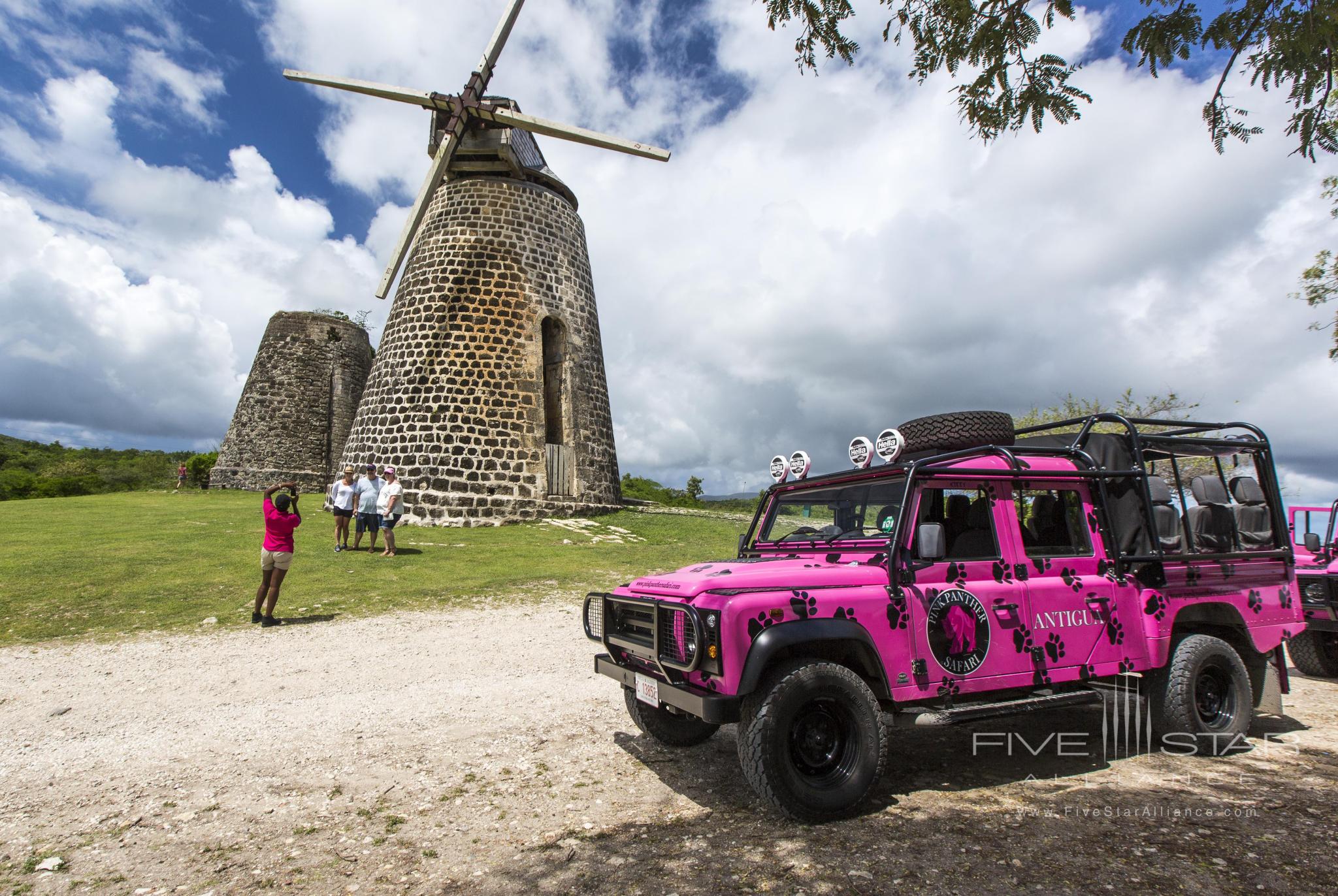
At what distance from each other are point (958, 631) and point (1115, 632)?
145 centimetres

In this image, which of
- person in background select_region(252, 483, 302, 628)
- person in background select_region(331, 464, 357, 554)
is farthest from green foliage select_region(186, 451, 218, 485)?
person in background select_region(252, 483, 302, 628)

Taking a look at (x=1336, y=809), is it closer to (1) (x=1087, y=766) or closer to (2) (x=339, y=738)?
(1) (x=1087, y=766)

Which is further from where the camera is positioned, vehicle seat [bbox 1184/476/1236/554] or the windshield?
vehicle seat [bbox 1184/476/1236/554]

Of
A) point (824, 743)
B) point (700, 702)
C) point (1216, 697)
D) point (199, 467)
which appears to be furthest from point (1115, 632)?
point (199, 467)

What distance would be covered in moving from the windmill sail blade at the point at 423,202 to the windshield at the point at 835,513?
20.2 metres

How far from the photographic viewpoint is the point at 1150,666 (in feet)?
17.3

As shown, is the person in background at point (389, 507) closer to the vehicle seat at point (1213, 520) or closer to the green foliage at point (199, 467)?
the vehicle seat at point (1213, 520)

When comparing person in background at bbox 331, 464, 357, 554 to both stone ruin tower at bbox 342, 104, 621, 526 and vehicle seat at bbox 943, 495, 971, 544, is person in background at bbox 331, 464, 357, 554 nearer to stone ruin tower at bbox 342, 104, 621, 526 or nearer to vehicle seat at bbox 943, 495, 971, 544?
stone ruin tower at bbox 342, 104, 621, 526

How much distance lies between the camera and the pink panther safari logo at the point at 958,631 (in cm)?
461

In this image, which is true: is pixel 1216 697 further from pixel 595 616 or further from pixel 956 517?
pixel 595 616

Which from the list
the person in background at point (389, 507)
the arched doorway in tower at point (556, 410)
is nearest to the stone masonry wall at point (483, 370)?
the arched doorway in tower at point (556, 410)

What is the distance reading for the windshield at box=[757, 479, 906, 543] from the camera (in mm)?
5098

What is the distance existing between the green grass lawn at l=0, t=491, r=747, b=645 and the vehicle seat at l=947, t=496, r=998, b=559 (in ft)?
25.8

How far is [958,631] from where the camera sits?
184 inches
